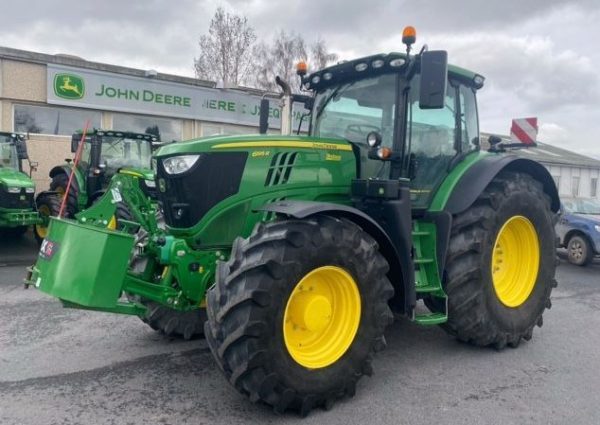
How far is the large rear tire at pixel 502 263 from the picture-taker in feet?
14.7

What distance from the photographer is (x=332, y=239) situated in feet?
11.5

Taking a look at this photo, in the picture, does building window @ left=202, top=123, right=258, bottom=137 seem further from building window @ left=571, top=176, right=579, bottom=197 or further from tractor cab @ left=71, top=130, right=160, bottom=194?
building window @ left=571, top=176, right=579, bottom=197

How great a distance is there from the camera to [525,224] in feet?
16.9

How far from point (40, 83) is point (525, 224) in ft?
41.8

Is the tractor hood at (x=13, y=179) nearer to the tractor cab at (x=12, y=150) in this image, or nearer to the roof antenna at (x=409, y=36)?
the tractor cab at (x=12, y=150)

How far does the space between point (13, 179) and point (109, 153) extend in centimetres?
190

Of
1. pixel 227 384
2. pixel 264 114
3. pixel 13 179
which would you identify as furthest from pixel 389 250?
pixel 13 179

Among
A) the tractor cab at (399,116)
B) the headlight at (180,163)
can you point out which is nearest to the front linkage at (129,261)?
the headlight at (180,163)

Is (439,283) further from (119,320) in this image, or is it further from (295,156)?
(119,320)

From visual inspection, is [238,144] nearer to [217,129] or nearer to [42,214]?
[42,214]

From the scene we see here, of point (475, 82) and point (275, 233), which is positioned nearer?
point (275, 233)

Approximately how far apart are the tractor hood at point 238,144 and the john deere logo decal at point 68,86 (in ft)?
Answer: 37.8

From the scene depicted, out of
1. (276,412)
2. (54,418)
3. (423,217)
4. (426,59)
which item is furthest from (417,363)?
(54,418)

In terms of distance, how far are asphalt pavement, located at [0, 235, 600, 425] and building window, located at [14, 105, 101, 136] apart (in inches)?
381
